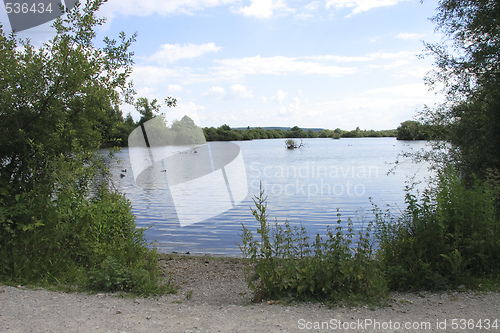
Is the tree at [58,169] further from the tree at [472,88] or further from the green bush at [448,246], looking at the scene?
the tree at [472,88]

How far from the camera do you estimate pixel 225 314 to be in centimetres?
468

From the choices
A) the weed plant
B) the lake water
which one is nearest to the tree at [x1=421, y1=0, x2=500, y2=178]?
the lake water

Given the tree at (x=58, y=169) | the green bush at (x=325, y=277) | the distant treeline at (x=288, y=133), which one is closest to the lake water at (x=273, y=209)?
the tree at (x=58, y=169)

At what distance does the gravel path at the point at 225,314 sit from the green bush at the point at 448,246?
353mm

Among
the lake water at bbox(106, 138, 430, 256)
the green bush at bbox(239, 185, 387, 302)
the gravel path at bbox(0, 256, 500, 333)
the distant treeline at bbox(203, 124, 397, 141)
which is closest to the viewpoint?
the gravel path at bbox(0, 256, 500, 333)

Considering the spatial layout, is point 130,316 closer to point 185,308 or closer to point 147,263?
point 185,308

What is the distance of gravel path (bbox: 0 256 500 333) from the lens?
13.6 ft

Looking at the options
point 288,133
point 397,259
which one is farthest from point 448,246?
point 288,133

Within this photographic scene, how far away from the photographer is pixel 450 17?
369 inches

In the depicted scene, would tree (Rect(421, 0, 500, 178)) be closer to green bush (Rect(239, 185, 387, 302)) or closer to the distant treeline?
green bush (Rect(239, 185, 387, 302))

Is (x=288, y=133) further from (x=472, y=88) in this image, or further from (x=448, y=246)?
(x=448, y=246)

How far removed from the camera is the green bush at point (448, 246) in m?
5.54

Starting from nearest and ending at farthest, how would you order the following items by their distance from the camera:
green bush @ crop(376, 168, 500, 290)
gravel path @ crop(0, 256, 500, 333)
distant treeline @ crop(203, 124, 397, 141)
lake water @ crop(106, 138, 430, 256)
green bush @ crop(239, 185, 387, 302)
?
gravel path @ crop(0, 256, 500, 333) < green bush @ crop(239, 185, 387, 302) < green bush @ crop(376, 168, 500, 290) < lake water @ crop(106, 138, 430, 256) < distant treeline @ crop(203, 124, 397, 141)

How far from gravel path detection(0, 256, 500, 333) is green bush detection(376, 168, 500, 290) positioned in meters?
0.35
